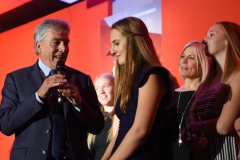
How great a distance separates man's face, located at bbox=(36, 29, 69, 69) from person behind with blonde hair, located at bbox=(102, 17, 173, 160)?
501mm

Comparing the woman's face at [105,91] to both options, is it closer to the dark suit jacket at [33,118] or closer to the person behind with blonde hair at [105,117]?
the person behind with blonde hair at [105,117]

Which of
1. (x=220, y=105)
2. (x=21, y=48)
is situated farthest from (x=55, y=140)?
(x=21, y=48)

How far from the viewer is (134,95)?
1.79 metres

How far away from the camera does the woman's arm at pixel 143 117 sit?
168cm

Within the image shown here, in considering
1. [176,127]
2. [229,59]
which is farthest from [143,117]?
[229,59]

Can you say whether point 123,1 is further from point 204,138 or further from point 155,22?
point 204,138

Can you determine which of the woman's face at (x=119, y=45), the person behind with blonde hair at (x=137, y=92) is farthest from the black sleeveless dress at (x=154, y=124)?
the woman's face at (x=119, y=45)

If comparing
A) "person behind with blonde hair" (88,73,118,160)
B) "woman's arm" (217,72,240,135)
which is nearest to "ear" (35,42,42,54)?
"woman's arm" (217,72,240,135)

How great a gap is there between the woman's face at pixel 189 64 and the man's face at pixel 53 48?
1168 mm

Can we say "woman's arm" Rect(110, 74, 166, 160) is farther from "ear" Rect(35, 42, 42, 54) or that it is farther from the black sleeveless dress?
"ear" Rect(35, 42, 42, 54)

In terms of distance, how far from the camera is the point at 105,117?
3604mm

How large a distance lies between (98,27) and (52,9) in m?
1.65

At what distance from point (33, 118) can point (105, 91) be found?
165 cm

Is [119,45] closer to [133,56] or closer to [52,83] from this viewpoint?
[133,56]
